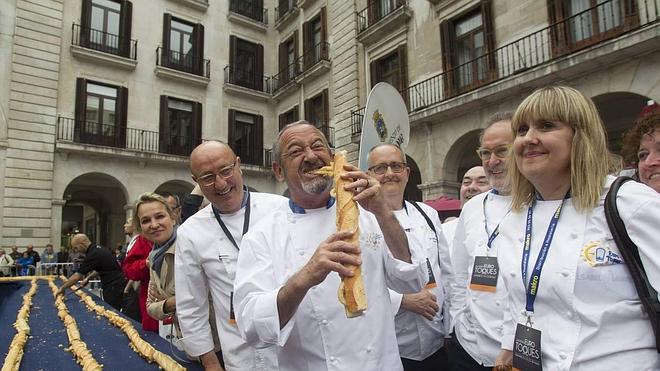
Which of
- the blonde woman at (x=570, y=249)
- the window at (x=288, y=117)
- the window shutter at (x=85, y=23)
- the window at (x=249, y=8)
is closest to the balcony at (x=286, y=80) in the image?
the window at (x=288, y=117)

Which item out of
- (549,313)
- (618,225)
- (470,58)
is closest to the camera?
(618,225)

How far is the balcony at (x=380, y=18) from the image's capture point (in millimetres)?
12836

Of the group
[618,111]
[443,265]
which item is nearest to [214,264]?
[443,265]

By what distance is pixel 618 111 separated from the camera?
10.4 metres

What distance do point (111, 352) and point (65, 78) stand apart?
15691 mm

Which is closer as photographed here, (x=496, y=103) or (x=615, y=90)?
(x=615, y=90)

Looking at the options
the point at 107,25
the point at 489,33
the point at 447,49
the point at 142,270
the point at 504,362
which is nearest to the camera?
the point at 504,362

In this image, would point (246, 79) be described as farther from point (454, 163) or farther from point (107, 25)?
point (454, 163)

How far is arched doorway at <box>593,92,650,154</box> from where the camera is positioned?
9541 mm

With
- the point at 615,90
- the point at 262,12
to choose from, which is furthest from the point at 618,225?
the point at 262,12

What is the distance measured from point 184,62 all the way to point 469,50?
486 inches

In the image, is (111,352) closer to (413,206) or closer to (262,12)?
(413,206)

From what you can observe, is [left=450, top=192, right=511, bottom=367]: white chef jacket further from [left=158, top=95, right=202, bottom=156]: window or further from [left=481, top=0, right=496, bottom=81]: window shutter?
[left=158, top=95, right=202, bottom=156]: window

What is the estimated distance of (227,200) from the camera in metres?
2.59
